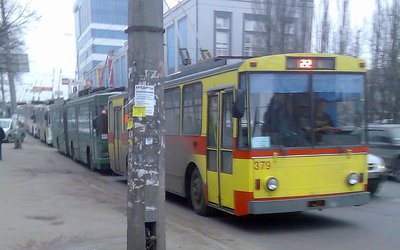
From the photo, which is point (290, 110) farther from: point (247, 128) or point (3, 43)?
point (3, 43)

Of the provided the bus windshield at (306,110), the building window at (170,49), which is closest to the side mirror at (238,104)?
the bus windshield at (306,110)

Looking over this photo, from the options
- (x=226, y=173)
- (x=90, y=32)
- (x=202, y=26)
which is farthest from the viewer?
(x=90, y=32)

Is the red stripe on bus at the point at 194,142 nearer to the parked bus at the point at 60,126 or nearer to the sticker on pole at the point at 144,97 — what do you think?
the sticker on pole at the point at 144,97

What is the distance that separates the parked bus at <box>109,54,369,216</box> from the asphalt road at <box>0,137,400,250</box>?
49 cm

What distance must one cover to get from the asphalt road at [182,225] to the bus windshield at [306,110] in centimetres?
151

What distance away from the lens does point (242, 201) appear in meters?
8.54

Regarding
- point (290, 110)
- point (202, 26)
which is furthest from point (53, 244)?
point (202, 26)

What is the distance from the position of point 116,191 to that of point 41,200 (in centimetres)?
274

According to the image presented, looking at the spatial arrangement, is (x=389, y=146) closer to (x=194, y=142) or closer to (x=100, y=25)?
(x=194, y=142)

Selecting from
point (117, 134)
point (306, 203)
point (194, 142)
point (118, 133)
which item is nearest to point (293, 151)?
point (306, 203)

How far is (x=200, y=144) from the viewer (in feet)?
33.3

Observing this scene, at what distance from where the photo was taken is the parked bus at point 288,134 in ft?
27.7

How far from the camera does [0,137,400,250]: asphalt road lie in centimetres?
776

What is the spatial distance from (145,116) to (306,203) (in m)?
Result: 4.05
